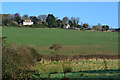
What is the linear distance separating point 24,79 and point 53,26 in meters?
34.1

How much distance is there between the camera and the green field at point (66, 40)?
36406mm

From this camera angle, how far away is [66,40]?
142 feet

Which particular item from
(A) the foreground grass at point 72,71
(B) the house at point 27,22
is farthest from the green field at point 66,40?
(A) the foreground grass at point 72,71

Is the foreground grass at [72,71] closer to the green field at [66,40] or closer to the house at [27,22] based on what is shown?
the green field at [66,40]

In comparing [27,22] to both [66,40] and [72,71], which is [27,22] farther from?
[72,71]

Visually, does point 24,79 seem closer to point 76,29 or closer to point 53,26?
point 53,26

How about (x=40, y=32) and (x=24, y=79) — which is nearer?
(x=24, y=79)

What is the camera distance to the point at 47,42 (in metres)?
39.1

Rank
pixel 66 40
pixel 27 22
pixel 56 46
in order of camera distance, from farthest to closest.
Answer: pixel 66 40
pixel 27 22
pixel 56 46

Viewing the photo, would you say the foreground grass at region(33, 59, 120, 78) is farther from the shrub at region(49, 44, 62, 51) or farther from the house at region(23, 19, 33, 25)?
the house at region(23, 19, 33, 25)

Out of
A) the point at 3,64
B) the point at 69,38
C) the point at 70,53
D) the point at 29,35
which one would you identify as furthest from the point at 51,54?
the point at 3,64

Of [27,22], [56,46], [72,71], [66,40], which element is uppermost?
[27,22]

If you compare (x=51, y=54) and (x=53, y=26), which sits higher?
(x=53, y=26)

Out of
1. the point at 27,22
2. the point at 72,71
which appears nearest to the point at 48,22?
the point at 27,22
